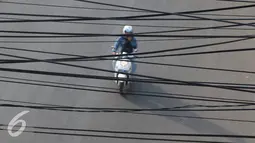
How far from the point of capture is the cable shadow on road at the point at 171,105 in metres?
9.98

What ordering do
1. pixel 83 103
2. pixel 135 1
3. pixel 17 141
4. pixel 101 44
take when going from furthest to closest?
pixel 135 1
pixel 101 44
pixel 83 103
pixel 17 141

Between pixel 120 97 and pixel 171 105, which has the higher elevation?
pixel 120 97

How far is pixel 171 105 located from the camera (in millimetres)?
10578

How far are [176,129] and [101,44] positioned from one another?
10.7 feet

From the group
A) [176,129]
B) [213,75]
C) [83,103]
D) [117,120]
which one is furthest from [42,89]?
[213,75]

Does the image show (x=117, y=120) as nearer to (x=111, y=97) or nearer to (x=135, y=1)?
(x=111, y=97)

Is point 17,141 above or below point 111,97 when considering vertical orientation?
below

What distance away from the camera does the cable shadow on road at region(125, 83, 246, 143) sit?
9.98 metres

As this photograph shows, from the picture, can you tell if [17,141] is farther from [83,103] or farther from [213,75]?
[213,75]

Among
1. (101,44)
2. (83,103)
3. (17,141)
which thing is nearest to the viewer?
(17,141)

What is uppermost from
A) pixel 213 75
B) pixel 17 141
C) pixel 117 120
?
pixel 213 75

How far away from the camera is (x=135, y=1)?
13.7 metres

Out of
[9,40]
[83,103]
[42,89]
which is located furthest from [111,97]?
[9,40]

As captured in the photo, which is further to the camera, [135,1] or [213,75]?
[135,1]
